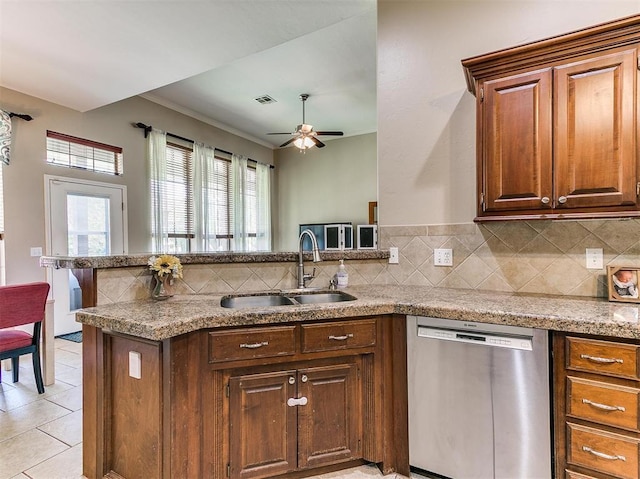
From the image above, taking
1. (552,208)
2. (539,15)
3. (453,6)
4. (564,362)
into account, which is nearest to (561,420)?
(564,362)

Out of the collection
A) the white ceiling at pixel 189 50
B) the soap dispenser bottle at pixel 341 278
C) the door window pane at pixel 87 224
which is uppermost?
the white ceiling at pixel 189 50

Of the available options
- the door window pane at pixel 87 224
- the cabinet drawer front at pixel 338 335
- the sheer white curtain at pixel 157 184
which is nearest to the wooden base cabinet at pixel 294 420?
the cabinet drawer front at pixel 338 335

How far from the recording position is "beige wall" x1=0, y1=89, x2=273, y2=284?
3918mm

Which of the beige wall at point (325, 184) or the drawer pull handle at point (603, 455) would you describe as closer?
the drawer pull handle at point (603, 455)

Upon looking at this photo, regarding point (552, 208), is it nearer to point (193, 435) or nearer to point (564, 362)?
point (564, 362)

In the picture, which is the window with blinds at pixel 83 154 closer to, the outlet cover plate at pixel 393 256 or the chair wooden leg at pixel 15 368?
the chair wooden leg at pixel 15 368

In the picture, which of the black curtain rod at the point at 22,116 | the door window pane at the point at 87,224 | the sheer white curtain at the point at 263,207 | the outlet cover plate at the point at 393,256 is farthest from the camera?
the sheer white curtain at the point at 263,207

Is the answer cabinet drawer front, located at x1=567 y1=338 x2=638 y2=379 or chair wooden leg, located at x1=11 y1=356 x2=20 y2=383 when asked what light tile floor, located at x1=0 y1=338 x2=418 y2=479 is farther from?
cabinet drawer front, located at x1=567 y1=338 x2=638 y2=379

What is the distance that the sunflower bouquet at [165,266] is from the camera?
1889 millimetres

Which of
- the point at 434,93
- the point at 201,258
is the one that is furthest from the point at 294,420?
the point at 434,93

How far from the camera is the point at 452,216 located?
2.35 m

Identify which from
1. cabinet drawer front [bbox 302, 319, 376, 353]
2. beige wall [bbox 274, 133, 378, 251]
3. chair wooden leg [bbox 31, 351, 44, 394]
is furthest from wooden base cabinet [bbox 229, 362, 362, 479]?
beige wall [bbox 274, 133, 378, 251]

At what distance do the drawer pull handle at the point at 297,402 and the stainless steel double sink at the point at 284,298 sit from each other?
0.54 metres

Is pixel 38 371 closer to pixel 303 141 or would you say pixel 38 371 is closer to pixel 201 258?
pixel 201 258
